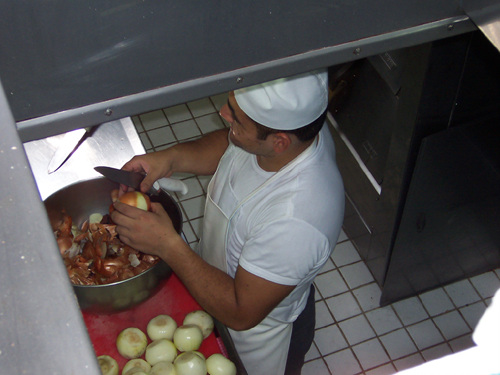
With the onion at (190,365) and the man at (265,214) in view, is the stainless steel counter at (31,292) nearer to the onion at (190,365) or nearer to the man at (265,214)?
the man at (265,214)

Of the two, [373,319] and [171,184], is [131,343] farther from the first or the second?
[373,319]

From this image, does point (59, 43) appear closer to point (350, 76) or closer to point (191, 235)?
point (350, 76)

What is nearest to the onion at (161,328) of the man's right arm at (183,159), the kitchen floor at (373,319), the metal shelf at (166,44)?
the man's right arm at (183,159)

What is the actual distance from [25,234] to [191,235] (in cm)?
245

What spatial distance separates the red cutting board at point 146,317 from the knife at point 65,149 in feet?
1.63

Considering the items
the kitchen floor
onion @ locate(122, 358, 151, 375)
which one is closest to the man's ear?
onion @ locate(122, 358, 151, 375)

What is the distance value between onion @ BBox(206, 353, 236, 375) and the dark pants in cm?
41

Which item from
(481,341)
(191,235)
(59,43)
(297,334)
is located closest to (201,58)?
(59,43)

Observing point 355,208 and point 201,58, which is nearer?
point 201,58

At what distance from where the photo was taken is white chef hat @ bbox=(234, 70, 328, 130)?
1.54 metres

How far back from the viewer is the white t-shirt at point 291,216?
5.32ft

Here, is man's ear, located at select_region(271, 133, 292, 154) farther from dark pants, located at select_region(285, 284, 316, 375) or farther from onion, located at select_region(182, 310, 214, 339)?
dark pants, located at select_region(285, 284, 316, 375)

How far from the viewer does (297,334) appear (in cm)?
212

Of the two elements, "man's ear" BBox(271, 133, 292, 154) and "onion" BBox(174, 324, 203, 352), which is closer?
"man's ear" BBox(271, 133, 292, 154)
